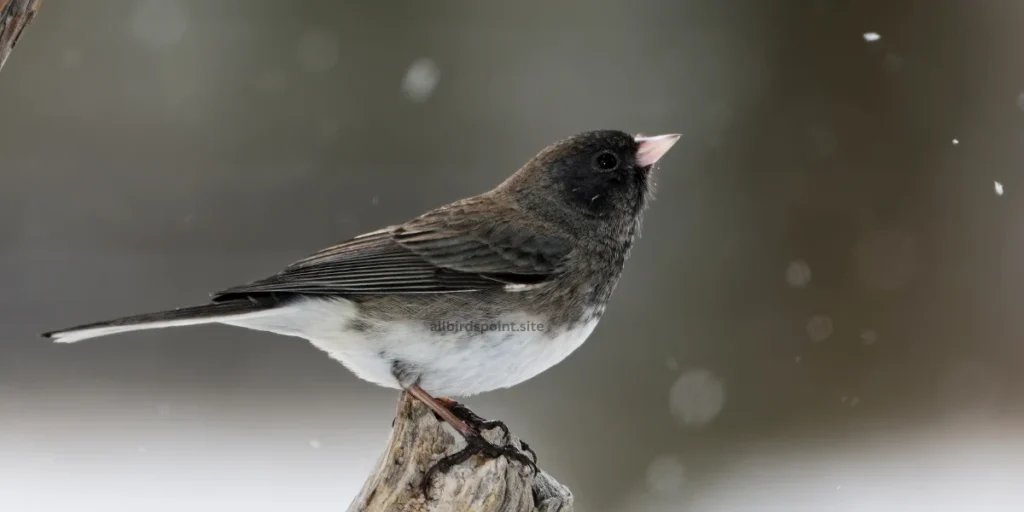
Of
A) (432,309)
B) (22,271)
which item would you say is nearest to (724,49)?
(432,309)

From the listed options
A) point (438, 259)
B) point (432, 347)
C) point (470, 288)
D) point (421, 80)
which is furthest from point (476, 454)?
point (421, 80)

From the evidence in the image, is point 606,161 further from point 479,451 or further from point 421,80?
point 421,80

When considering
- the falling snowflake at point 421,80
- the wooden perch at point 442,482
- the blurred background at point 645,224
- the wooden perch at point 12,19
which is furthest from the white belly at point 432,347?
the falling snowflake at point 421,80

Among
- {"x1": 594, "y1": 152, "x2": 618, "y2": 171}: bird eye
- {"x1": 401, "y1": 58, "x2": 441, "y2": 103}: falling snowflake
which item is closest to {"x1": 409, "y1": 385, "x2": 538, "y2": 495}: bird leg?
{"x1": 594, "y1": 152, "x2": 618, "y2": 171}: bird eye

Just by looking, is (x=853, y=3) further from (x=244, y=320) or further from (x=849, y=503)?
(x=244, y=320)

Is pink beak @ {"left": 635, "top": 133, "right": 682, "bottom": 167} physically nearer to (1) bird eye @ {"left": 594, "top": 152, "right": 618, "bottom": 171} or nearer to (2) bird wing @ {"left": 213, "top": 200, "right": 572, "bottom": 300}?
(1) bird eye @ {"left": 594, "top": 152, "right": 618, "bottom": 171}

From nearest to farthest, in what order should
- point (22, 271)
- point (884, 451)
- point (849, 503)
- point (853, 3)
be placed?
point (849, 503) → point (884, 451) → point (22, 271) → point (853, 3)

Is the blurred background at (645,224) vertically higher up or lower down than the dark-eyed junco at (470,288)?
higher up

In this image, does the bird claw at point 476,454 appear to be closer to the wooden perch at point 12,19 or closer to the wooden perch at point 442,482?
the wooden perch at point 442,482
